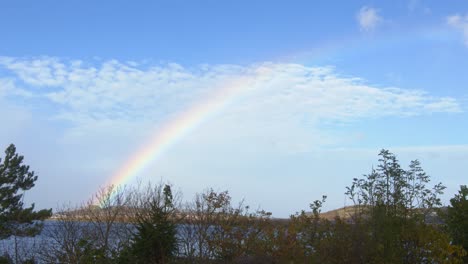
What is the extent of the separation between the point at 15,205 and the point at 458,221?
27049 millimetres

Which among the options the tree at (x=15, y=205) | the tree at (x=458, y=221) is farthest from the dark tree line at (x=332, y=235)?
the tree at (x=15, y=205)

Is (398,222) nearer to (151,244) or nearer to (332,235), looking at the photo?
(332,235)

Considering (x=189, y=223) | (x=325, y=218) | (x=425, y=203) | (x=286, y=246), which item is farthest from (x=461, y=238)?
(x=189, y=223)

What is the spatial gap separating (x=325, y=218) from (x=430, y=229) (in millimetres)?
2148

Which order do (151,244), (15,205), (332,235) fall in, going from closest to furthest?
(332,235), (151,244), (15,205)

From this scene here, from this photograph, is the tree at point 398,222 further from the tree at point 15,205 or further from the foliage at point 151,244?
the tree at point 15,205

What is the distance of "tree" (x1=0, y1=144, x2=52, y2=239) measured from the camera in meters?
28.6

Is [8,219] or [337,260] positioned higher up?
[8,219]

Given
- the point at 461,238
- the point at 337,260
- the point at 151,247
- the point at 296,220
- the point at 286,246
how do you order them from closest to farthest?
the point at 337,260 < the point at 286,246 < the point at 296,220 < the point at 461,238 < the point at 151,247

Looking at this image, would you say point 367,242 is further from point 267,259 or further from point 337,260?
point 267,259

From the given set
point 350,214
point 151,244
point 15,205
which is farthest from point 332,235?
point 15,205

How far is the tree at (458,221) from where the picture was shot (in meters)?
11.6

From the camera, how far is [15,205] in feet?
99.5

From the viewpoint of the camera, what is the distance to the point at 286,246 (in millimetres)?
9773
